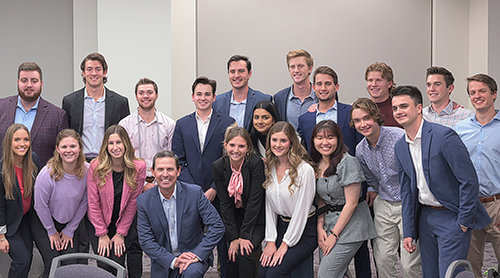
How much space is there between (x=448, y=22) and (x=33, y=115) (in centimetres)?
531

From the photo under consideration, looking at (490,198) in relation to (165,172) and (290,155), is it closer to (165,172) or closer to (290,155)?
(290,155)

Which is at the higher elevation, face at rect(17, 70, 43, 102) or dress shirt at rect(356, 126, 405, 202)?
face at rect(17, 70, 43, 102)

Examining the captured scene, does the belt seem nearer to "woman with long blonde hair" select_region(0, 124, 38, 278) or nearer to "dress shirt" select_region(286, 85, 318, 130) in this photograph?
"dress shirt" select_region(286, 85, 318, 130)

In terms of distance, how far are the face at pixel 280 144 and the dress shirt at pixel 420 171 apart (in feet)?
2.69

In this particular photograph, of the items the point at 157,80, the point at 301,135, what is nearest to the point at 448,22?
the point at 301,135

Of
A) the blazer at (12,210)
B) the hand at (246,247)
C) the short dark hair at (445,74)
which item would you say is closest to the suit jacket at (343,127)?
the short dark hair at (445,74)

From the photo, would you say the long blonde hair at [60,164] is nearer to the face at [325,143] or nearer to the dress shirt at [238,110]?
the dress shirt at [238,110]

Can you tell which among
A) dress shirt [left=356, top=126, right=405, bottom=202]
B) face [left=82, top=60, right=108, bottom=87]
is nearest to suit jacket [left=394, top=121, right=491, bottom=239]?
dress shirt [left=356, top=126, right=405, bottom=202]

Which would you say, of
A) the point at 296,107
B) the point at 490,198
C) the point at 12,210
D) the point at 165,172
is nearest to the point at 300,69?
the point at 296,107

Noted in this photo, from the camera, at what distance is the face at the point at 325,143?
9.89 ft

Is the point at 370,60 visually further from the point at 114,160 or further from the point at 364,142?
the point at 114,160

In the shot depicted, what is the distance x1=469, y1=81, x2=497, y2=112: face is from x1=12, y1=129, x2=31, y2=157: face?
3.37 meters

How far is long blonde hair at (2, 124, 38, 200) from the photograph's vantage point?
3.08 m

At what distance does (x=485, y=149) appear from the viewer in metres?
3.13
